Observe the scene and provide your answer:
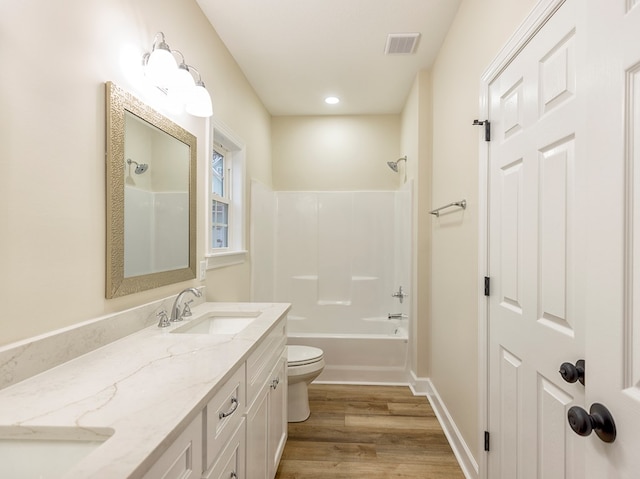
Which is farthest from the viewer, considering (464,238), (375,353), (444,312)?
(375,353)

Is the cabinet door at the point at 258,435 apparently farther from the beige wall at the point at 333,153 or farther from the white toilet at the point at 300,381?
the beige wall at the point at 333,153

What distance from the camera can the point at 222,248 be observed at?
266 cm

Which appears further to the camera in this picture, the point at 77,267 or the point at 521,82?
the point at 521,82

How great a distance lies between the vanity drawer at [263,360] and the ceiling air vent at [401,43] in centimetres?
202

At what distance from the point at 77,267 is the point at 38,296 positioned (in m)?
0.16

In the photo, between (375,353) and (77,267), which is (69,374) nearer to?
(77,267)

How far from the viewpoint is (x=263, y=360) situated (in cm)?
149

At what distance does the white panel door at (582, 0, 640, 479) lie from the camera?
601mm

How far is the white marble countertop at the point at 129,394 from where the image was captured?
0.61m

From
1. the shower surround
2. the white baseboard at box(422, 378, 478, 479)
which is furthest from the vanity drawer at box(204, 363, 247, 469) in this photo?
the shower surround

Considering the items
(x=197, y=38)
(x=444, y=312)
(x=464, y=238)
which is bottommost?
(x=444, y=312)

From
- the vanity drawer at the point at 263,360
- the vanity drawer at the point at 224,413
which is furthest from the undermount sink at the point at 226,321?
the vanity drawer at the point at 224,413

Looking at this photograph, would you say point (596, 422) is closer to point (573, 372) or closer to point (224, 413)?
point (573, 372)

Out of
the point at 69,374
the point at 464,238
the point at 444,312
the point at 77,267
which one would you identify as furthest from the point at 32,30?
the point at 444,312
